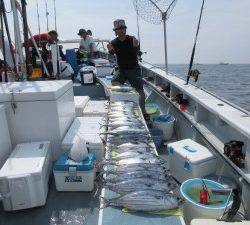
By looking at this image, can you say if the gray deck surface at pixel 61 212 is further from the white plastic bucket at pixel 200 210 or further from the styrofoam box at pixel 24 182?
the white plastic bucket at pixel 200 210

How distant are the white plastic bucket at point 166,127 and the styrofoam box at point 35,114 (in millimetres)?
2136

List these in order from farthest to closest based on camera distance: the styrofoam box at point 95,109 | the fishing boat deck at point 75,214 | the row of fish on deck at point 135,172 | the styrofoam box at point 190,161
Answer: the styrofoam box at point 95,109, the styrofoam box at point 190,161, the row of fish on deck at point 135,172, the fishing boat deck at point 75,214

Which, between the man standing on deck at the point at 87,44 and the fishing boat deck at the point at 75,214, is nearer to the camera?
the fishing boat deck at the point at 75,214

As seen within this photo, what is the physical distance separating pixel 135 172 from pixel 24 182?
1.12 meters

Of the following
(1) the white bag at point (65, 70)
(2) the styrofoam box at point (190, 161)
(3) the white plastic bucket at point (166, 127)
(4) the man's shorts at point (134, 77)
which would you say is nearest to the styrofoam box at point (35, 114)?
(2) the styrofoam box at point (190, 161)

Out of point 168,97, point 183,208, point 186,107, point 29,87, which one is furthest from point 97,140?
point 168,97

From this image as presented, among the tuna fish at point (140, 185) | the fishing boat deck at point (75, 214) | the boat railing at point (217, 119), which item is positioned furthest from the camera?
the boat railing at point (217, 119)

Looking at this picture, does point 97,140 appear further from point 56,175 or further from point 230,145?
point 230,145

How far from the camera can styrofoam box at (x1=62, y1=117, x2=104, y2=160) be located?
374 centimetres

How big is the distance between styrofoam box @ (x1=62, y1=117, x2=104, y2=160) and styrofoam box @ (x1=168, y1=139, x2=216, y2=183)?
3.15ft

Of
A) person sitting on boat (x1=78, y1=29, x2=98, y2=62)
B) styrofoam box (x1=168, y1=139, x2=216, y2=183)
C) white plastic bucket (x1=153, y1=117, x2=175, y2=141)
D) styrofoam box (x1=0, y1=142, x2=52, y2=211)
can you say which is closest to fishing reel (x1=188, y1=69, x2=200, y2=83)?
white plastic bucket (x1=153, y1=117, x2=175, y2=141)

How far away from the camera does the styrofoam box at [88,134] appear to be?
3.74m

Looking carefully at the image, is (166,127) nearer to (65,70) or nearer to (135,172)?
(135,172)

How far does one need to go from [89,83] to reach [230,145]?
18.3 feet
